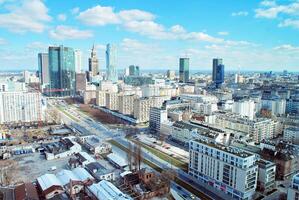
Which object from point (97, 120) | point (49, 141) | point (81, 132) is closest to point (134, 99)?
point (97, 120)

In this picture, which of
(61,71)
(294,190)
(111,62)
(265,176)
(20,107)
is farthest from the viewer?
(111,62)

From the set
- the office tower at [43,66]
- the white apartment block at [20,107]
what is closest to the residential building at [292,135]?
the white apartment block at [20,107]

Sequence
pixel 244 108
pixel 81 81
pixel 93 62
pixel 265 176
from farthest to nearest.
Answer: pixel 93 62 → pixel 81 81 → pixel 244 108 → pixel 265 176

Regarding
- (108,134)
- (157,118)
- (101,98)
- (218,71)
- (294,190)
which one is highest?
(218,71)

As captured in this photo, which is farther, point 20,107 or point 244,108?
point 244,108

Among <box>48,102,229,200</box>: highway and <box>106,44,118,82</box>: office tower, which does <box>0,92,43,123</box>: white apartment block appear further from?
<box>106,44,118,82</box>: office tower

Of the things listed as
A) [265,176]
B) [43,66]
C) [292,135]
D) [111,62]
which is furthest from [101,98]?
[111,62]

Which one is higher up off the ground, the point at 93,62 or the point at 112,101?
the point at 93,62

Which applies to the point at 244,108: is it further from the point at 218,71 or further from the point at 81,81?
the point at 218,71
